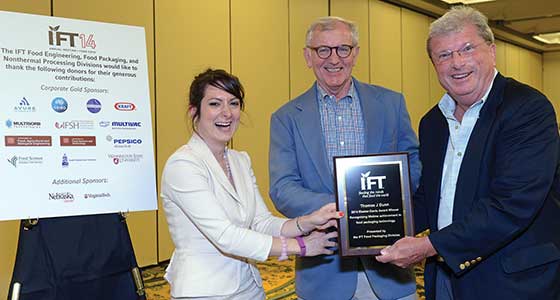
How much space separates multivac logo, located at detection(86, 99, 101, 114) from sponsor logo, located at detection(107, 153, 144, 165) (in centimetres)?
20

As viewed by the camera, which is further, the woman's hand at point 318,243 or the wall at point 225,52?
the wall at point 225,52

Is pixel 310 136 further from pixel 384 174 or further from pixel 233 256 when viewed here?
pixel 233 256

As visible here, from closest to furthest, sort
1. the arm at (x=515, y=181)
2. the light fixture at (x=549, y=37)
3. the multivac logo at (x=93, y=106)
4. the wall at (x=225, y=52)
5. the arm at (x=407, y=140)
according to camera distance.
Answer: the arm at (x=515, y=181)
the arm at (x=407, y=140)
the multivac logo at (x=93, y=106)
the wall at (x=225, y=52)
the light fixture at (x=549, y=37)

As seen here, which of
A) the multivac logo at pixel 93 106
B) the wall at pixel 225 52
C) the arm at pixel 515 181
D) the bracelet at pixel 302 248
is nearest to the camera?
the arm at pixel 515 181

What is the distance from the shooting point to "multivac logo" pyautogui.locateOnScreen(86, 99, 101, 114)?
95.0 inches

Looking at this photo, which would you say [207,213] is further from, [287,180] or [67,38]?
[67,38]

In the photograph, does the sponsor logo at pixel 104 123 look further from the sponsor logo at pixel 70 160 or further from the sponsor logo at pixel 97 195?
the sponsor logo at pixel 97 195

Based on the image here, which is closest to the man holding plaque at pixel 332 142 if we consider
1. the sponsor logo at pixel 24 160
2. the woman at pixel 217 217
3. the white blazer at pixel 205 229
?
the woman at pixel 217 217

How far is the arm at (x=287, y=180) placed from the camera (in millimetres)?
2201

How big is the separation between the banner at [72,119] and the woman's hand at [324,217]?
785mm

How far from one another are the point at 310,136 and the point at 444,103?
21.5 inches

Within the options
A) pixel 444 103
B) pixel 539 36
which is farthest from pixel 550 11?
pixel 444 103

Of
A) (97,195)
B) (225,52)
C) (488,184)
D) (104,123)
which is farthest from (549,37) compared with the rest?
(97,195)

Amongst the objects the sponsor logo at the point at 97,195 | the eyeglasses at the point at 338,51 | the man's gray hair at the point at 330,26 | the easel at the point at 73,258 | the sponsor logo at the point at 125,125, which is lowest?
the easel at the point at 73,258
